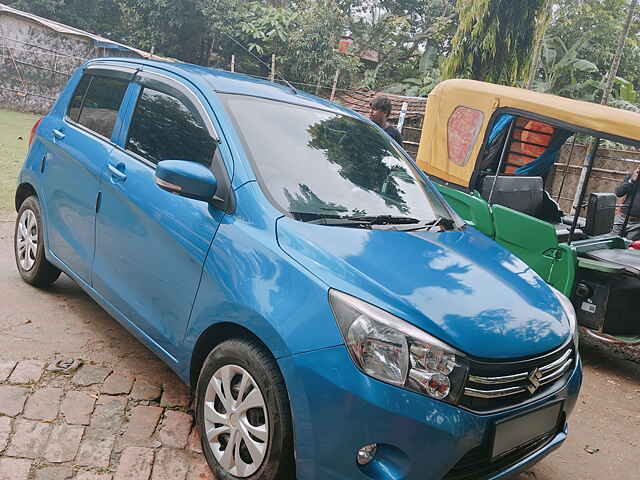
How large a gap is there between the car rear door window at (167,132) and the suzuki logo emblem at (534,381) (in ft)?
5.63

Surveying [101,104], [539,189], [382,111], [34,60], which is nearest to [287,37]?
[34,60]

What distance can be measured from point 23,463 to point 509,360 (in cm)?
205

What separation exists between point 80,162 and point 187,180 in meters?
1.42

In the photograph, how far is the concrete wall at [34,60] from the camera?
17.6 metres

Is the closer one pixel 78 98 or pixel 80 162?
pixel 80 162

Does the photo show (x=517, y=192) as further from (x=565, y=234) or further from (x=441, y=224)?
(x=441, y=224)

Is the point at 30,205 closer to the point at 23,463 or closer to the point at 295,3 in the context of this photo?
the point at 23,463

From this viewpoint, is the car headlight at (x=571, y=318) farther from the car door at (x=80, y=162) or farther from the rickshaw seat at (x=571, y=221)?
the rickshaw seat at (x=571, y=221)

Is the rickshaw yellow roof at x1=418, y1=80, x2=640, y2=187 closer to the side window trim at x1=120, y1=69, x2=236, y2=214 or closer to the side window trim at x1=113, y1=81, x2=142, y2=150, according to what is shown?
the side window trim at x1=120, y1=69, x2=236, y2=214

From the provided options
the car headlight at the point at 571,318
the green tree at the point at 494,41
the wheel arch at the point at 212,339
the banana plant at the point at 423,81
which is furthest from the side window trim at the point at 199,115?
the banana plant at the point at 423,81

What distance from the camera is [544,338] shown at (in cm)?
241

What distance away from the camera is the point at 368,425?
6.59 feet

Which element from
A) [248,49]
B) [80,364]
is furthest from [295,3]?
[80,364]

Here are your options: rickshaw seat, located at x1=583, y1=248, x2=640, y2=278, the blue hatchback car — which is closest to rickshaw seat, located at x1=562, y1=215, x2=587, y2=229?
rickshaw seat, located at x1=583, y1=248, x2=640, y2=278
